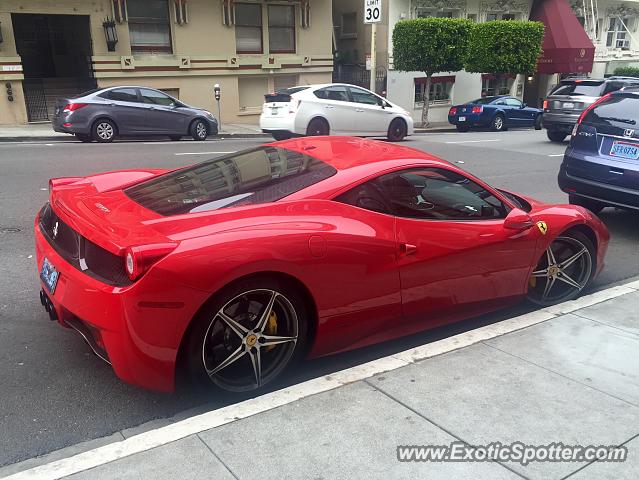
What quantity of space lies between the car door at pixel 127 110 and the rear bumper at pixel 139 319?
42.1ft

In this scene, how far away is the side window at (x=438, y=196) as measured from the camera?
3828 millimetres

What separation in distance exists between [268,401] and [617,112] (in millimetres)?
5802

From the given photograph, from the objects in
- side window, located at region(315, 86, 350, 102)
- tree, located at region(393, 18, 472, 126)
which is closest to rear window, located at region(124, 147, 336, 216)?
side window, located at region(315, 86, 350, 102)

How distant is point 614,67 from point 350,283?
128 ft

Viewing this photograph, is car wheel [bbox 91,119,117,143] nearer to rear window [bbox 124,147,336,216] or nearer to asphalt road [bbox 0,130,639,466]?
asphalt road [bbox 0,130,639,466]

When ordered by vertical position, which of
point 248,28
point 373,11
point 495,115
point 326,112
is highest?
point 373,11

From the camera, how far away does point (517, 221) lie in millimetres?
4191

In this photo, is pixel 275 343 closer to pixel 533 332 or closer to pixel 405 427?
pixel 405 427

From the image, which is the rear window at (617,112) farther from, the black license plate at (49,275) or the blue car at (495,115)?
the blue car at (495,115)

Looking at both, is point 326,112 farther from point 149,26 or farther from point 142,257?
point 142,257

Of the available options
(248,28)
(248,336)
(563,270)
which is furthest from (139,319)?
(248,28)

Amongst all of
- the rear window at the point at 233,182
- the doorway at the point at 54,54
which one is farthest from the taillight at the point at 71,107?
the rear window at the point at 233,182

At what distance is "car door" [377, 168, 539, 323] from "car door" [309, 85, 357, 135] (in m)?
12.0

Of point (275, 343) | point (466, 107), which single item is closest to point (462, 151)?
point (466, 107)
